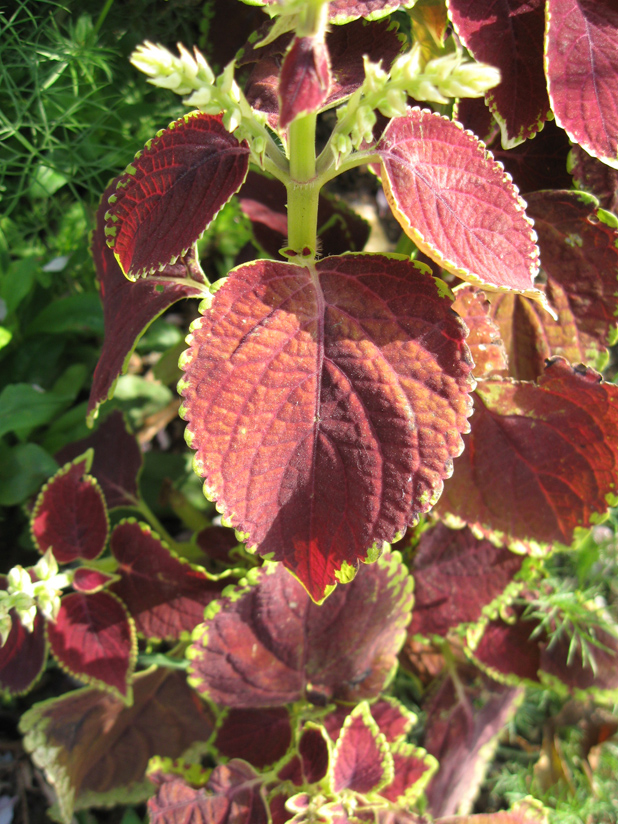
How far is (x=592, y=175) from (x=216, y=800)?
3.17ft

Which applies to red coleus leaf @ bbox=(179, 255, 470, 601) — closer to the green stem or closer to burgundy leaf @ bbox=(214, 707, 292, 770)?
the green stem

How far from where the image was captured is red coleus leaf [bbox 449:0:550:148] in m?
0.75

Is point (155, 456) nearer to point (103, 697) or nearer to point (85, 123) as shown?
point (103, 697)

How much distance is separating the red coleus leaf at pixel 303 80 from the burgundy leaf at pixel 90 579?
2.20 feet

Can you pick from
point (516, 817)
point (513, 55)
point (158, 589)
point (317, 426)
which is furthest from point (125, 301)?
point (516, 817)

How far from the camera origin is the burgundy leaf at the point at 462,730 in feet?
4.00

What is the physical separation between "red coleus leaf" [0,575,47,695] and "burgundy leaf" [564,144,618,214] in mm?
981

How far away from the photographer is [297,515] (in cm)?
64

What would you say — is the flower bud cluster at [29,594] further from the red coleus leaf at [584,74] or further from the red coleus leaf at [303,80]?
the red coleus leaf at [584,74]

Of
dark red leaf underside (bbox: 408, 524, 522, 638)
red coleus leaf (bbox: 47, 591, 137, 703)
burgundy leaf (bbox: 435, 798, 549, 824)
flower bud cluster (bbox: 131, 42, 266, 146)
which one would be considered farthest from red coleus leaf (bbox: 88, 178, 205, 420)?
burgundy leaf (bbox: 435, 798, 549, 824)

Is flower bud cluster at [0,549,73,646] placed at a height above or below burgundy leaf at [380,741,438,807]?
above

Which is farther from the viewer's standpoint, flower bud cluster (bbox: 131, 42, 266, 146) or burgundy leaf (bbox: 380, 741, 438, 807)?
burgundy leaf (bbox: 380, 741, 438, 807)

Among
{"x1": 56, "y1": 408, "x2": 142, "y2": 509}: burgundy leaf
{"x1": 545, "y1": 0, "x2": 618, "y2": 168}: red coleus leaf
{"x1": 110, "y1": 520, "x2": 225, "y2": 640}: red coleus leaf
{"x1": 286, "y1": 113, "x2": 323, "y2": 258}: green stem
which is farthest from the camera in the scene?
{"x1": 56, "y1": 408, "x2": 142, "y2": 509}: burgundy leaf

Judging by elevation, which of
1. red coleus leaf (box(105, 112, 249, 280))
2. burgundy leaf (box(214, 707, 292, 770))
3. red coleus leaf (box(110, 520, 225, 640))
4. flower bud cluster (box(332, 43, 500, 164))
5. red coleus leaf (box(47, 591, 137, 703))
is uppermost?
flower bud cluster (box(332, 43, 500, 164))
